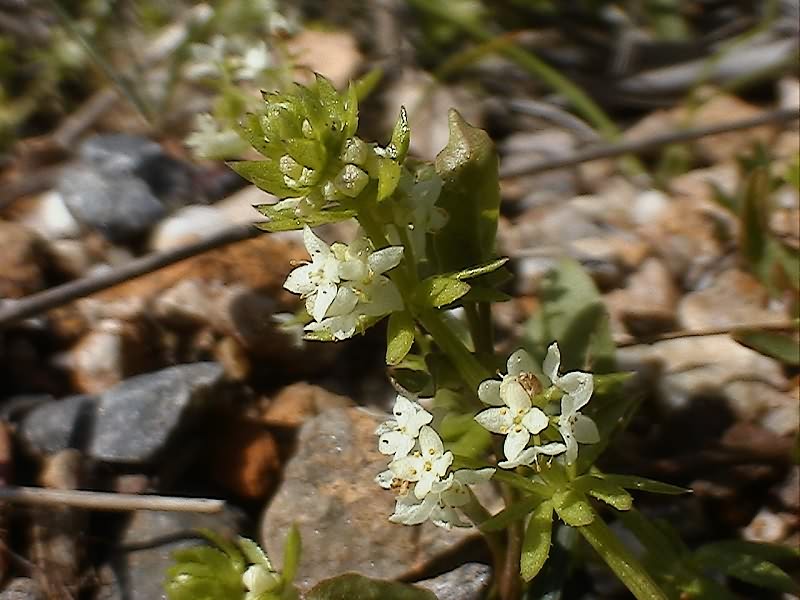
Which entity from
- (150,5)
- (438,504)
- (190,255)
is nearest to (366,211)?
(438,504)

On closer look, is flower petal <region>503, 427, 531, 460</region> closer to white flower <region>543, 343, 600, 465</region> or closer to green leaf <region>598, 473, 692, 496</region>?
white flower <region>543, 343, 600, 465</region>

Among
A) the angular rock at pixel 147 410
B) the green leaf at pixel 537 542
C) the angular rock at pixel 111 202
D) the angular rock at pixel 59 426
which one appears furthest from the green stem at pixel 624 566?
the angular rock at pixel 111 202

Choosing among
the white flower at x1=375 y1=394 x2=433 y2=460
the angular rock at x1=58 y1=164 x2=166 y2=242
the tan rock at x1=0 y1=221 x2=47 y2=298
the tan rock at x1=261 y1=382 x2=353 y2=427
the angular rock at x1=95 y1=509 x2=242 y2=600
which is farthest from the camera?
the angular rock at x1=58 y1=164 x2=166 y2=242

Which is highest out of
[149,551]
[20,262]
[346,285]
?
[346,285]

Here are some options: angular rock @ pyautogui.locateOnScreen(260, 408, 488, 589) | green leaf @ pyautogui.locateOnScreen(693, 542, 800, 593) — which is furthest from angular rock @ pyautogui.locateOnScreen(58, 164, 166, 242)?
green leaf @ pyautogui.locateOnScreen(693, 542, 800, 593)

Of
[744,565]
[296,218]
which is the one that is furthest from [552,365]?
[744,565]

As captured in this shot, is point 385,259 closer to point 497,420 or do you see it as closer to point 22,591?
point 497,420
